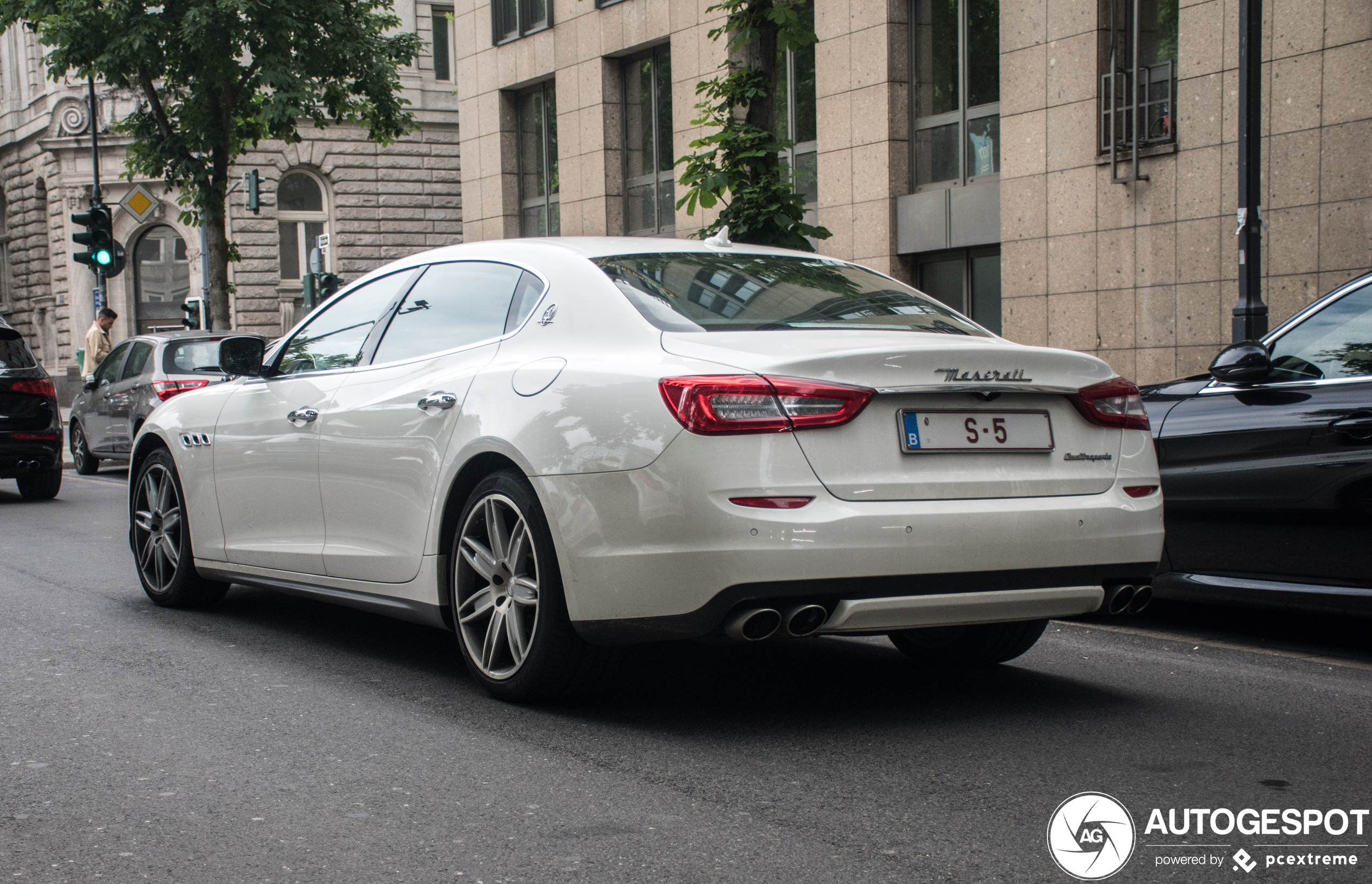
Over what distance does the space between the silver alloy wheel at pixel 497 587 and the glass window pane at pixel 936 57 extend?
45.7ft

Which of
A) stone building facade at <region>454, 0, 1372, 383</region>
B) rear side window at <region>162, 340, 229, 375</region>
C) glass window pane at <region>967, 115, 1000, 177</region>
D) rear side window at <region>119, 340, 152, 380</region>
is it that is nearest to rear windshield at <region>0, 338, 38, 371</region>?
rear side window at <region>162, 340, 229, 375</region>

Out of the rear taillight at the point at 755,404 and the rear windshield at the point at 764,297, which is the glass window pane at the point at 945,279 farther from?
the rear taillight at the point at 755,404

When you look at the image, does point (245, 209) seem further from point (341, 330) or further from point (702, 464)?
point (702, 464)

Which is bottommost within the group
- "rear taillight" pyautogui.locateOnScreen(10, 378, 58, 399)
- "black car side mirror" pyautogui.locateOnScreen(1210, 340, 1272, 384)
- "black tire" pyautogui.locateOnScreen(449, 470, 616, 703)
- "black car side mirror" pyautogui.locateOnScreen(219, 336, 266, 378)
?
"black tire" pyautogui.locateOnScreen(449, 470, 616, 703)

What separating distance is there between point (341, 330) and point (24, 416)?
878 cm

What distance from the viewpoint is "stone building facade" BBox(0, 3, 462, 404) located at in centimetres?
3969

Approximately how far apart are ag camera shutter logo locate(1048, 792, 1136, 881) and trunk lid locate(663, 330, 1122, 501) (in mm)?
965

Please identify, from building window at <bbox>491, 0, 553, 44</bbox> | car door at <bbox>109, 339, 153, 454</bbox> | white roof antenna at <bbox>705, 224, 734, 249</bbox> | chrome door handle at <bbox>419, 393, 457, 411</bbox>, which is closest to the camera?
chrome door handle at <bbox>419, 393, 457, 411</bbox>

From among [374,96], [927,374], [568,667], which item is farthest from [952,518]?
[374,96]

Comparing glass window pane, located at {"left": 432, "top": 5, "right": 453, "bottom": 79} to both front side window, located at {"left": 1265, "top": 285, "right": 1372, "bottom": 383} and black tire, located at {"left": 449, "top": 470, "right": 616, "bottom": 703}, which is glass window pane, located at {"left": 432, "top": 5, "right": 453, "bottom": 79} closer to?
front side window, located at {"left": 1265, "top": 285, "right": 1372, "bottom": 383}

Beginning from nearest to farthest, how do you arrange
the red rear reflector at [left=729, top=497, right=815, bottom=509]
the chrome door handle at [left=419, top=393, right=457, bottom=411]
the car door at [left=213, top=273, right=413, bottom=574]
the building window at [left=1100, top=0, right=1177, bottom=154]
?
1. the red rear reflector at [left=729, top=497, right=815, bottom=509]
2. the chrome door handle at [left=419, top=393, right=457, bottom=411]
3. the car door at [left=213, top=273, right=413, bottom=574]
4. the building window at [left=1100, top=0, right=1177, bottom=154]

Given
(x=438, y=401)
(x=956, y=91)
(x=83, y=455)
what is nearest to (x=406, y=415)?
(x=438, y=401)

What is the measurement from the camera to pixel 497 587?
4.82m

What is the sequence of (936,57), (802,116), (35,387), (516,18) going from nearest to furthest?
(35,387) → (936,57) → (802,116) → (516,18)
